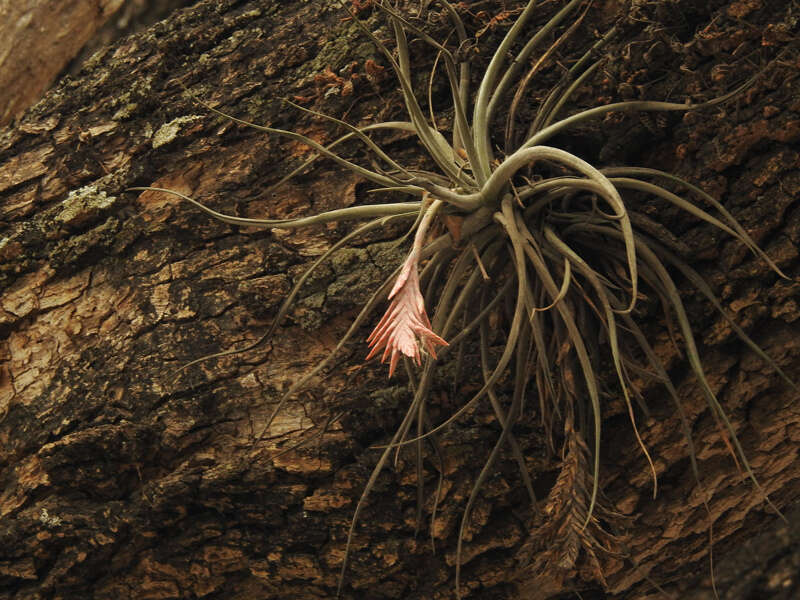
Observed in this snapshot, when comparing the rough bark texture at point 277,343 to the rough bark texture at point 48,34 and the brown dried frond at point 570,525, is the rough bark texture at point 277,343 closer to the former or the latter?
the brown dried frond at point 570,525

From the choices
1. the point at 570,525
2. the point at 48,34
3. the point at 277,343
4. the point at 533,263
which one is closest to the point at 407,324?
the point at 533,263

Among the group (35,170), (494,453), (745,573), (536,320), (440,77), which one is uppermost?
(35,170)

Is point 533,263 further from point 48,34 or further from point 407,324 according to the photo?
point 48,34

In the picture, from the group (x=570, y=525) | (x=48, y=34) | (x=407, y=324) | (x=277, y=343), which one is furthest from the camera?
(x=48, y=34)

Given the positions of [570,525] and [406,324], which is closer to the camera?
[406,324]

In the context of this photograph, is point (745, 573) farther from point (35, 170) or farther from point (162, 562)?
point (35, 170)

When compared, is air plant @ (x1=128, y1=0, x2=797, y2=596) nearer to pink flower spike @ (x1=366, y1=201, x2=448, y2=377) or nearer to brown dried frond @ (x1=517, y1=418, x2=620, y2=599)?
brown dried frond @ (x1=517, y1=418, x2=620, y2=599)

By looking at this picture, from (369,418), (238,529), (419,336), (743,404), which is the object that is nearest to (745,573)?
(743,404)
